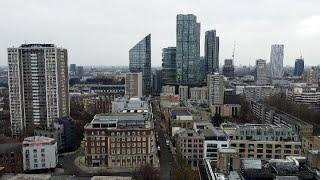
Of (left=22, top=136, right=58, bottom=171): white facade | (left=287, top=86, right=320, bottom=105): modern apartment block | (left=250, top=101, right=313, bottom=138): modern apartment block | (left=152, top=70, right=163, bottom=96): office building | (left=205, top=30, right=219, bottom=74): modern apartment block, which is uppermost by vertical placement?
(left=205, top=30, right=219, bottom=74): modern apartment block

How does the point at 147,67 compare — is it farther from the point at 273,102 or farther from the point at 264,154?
the point at 264,154

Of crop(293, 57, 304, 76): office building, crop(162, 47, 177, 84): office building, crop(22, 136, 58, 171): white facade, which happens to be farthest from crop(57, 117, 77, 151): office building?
crop(293, 57, 304, 76): office building

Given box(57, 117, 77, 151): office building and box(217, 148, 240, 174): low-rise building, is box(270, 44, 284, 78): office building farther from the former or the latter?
box(217, 148, 240, 174): low-rise building

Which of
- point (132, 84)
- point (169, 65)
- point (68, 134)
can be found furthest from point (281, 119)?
point (169, 65)

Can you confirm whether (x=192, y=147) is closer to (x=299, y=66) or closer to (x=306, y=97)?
(x=306, y=97)

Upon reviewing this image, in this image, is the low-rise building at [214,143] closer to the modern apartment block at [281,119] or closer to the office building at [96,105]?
the modern apartment block at [281,119]
